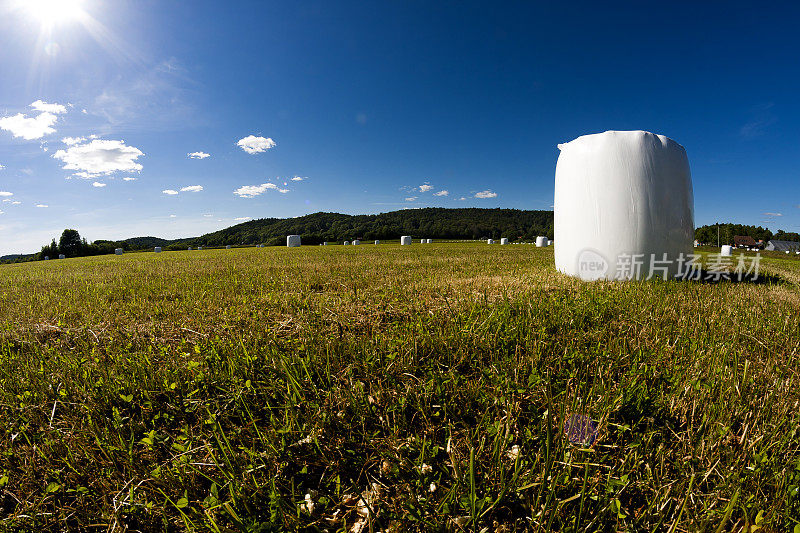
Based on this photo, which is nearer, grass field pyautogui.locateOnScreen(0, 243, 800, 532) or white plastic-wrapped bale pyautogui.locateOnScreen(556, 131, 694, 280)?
grass field pyautogui.locateOnScreen(0, 243, 800, 532)

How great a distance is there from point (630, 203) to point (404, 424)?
5248mm

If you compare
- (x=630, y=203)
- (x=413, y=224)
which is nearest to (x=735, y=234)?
(x=413, y=224)

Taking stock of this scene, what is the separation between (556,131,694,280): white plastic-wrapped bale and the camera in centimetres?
470

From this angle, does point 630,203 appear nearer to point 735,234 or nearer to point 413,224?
point 413,224

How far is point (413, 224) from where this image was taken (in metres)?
86.5

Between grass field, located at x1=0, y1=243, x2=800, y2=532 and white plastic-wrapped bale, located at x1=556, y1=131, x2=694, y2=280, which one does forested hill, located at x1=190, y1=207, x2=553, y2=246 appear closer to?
white plastic-wrapped bale, located at x1=556, y1=131, x2=694, y2=280

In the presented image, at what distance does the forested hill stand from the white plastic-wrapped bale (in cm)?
6346

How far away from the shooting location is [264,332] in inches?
104

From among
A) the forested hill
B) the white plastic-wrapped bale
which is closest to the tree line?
the forested hill

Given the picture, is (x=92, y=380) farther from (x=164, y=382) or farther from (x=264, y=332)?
(x=264, y=332)

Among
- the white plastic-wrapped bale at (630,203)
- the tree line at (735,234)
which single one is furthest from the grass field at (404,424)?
the tree line at (735,234)

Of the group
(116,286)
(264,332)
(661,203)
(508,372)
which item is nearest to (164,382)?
(264,332)

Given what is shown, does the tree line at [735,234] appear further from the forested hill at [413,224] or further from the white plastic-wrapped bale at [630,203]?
the white plastic-wrapped bale at [630,203]

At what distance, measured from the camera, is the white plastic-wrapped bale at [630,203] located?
4695 mm
